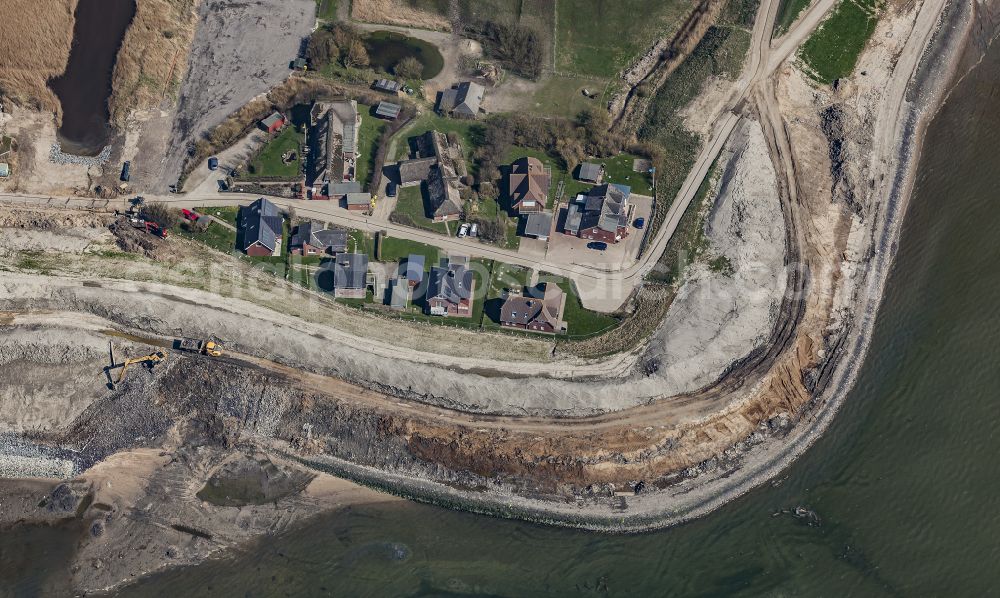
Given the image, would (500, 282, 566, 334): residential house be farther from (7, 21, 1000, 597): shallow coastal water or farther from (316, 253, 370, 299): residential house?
(7, 21, 1000, 597): shallow coastal water

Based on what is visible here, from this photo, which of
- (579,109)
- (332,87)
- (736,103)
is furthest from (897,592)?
(332,87)

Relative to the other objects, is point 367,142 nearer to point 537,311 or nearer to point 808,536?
point 537,311

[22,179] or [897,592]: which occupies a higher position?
[22,179]

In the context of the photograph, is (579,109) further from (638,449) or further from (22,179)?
→ (22,179)

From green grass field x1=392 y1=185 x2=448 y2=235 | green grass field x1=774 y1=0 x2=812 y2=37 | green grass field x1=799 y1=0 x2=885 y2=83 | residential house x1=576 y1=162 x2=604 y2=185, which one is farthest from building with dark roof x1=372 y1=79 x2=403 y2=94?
green grass field x1=799 y1=0 x2=885 y2=83

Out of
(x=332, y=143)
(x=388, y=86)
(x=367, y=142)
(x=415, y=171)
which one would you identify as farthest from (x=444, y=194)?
(x=388, y=86)

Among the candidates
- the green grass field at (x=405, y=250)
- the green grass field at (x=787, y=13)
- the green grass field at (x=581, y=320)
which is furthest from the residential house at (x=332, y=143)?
the green grass field at (x=787, y=13)
